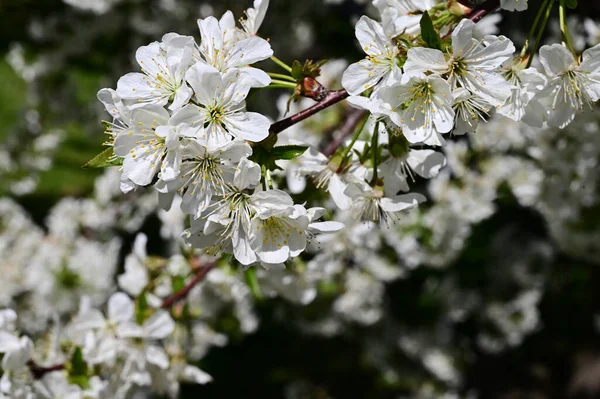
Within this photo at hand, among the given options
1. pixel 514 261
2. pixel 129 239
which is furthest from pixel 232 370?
pixel 514 261


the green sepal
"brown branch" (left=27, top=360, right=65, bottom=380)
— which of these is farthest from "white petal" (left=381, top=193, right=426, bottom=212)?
"brown branch" (left=27, top=360, right=65, bottom=380)

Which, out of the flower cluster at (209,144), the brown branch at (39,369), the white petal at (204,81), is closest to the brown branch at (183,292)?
the brown branch at (39,369)

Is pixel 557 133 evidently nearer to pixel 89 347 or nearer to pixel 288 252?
pixel 288 252

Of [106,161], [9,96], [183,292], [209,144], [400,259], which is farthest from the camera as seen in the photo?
[9,96]

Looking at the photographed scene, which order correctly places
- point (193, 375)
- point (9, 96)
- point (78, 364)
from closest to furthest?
point (78, 364) < point (193, 375) < point (9, 96)

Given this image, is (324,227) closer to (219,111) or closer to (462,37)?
(219,111)

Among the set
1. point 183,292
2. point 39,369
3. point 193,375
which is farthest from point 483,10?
point 39,369

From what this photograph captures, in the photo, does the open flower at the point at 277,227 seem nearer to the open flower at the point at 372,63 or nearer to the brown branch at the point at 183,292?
the open flower at the point at 372,63
